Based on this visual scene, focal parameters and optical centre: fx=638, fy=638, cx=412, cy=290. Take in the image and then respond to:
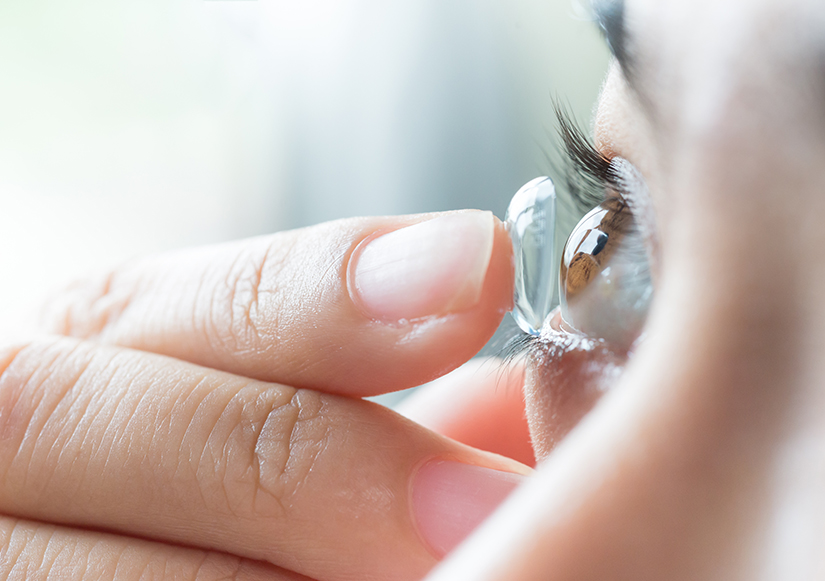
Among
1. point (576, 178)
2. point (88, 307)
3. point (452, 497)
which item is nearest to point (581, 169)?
point (576, 178)

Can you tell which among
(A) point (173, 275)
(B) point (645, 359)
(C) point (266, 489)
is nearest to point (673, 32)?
(B) point (645, 359)

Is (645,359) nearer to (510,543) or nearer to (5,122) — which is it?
(510,543)

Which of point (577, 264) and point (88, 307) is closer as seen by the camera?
point (577, 264)

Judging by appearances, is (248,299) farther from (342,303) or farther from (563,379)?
(563,379)

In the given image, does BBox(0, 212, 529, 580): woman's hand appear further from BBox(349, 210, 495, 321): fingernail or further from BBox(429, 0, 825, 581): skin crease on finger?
BBox(429, 0, 825, 581): skin crease on finger

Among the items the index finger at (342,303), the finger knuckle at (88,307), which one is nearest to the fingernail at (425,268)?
the index finger at (342,303)

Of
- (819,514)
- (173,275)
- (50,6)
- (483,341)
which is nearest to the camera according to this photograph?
(819,514)

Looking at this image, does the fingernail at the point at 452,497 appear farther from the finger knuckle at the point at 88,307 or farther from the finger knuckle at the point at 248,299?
the finger knuckle at the point at 88,307
